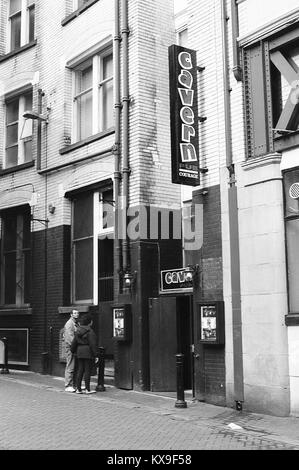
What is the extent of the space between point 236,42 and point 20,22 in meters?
9.76

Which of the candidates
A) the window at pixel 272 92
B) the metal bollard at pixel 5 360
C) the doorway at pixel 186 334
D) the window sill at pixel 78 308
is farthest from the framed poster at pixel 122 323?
the window at pixel 272 92

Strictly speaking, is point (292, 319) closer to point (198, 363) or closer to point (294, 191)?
point (294, 191)

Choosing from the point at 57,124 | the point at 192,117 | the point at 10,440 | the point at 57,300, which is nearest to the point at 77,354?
the point at 57,300

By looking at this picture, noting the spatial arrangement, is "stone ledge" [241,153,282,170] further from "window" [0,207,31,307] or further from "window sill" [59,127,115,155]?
"window" [0,207,31,307]

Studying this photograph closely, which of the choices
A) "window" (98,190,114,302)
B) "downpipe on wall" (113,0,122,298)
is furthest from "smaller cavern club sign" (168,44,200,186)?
"window" (98,190,114,302)

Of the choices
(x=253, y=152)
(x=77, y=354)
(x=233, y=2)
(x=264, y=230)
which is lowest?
(x=77, y=354)

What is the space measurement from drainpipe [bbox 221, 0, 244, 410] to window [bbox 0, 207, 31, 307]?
787 cm

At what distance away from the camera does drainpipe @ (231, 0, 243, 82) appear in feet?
37.9

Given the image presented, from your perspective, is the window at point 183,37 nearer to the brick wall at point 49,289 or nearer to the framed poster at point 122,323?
the brick wall at point 49,289

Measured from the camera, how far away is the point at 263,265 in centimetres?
1078

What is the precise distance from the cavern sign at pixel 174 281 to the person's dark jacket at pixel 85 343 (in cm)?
182

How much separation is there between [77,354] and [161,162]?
4654 millimetres

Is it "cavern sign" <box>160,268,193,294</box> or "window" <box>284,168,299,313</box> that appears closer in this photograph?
"window" <box>284,168,299,313</box>
